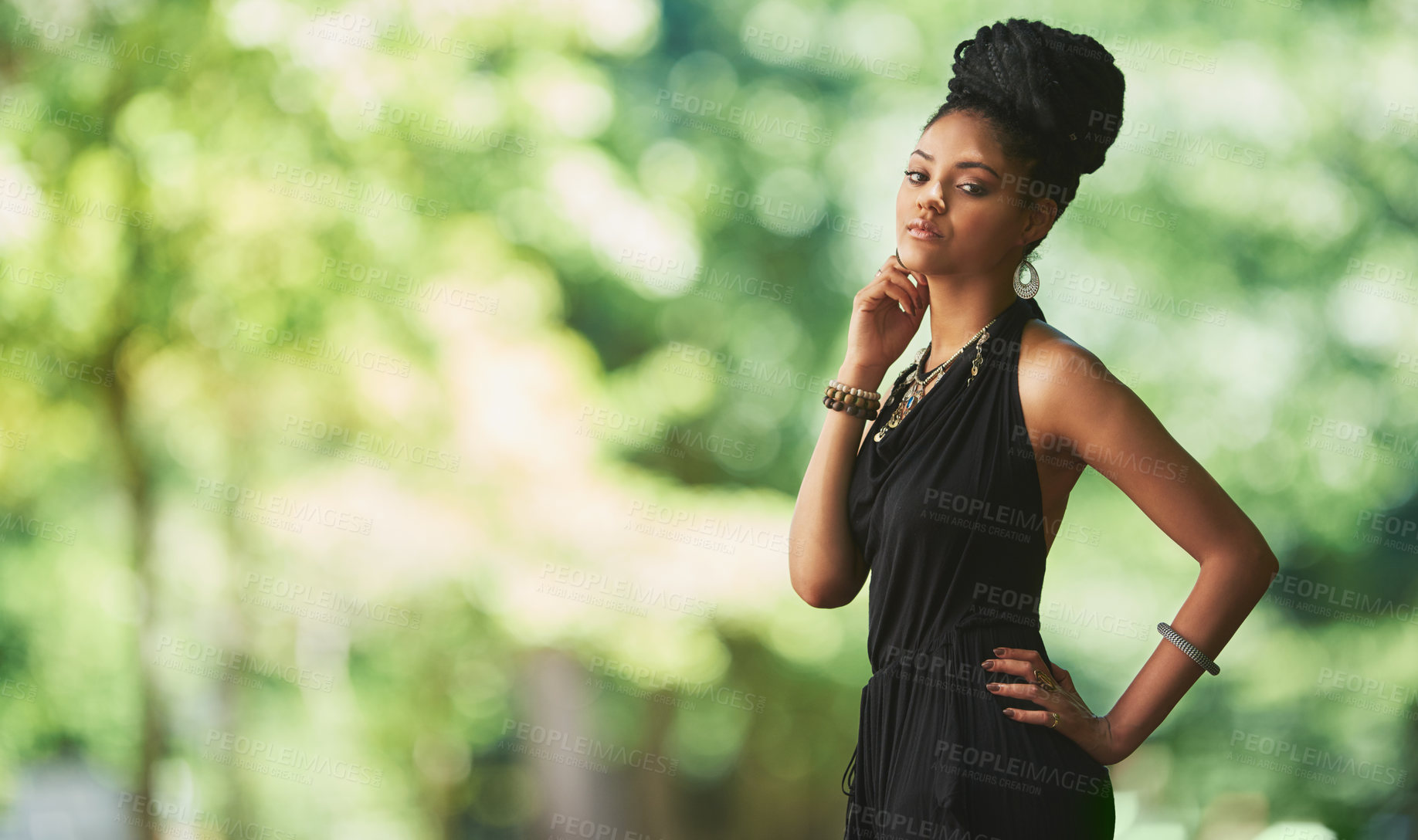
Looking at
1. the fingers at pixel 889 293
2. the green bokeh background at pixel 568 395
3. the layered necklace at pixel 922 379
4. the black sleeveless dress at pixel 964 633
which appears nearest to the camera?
the black sleeveless dress at pixel 964 633

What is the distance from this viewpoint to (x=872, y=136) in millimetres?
3672

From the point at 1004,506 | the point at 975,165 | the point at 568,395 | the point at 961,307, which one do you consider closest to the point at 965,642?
the point at 1004,506

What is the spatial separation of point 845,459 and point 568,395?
8.52 ft

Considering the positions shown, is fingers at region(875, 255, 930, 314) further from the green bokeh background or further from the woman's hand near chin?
the green bokeh background

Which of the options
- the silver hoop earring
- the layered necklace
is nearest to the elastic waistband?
the layered necklace

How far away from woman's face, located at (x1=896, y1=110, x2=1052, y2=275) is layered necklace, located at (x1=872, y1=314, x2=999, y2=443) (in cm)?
8

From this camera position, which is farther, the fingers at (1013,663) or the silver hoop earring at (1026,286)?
the silver hoop earring at (1026,286)

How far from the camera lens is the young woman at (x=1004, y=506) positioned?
3.56 ft

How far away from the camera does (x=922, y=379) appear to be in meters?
1.27

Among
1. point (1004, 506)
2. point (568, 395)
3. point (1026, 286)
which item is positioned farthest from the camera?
point (568, 395)

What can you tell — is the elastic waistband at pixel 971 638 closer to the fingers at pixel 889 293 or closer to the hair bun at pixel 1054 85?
the fingers at pixel 889 293

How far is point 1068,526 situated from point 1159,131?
1.27 metres

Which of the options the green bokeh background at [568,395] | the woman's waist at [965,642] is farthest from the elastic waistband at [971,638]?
the green bokeh background at [568,395]

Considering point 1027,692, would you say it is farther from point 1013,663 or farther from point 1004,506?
point 1004,506
